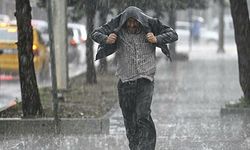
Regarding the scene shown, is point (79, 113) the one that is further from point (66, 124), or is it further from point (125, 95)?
point (125, 95)

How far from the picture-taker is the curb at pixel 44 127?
10.5m

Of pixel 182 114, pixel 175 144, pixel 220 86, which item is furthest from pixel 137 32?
pixel 220 86

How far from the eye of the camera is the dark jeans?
7895mm

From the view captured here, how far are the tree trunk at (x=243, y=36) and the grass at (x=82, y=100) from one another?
253 cm

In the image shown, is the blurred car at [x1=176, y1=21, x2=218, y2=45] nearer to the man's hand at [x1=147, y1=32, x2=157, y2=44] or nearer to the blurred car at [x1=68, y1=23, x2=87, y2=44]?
the blurred car at [x1=68, y1=23, x2=87, y2=44]

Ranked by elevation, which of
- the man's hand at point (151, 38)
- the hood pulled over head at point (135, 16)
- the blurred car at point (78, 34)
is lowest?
the blurred car at point (78, 34)

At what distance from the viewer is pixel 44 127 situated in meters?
10.5

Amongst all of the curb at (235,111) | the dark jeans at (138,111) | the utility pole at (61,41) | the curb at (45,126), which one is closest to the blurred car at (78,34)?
the utility pole at (61,41)

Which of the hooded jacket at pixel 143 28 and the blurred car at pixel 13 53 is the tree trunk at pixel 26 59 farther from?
the blurred car at pixel 13 53

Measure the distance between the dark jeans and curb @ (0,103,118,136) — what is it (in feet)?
8.21

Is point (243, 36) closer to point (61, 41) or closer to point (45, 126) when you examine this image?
point (45, 126)

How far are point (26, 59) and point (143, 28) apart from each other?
3.51m

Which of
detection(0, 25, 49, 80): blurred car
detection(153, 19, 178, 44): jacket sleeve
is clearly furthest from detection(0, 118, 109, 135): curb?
detection(0, 25, 49, 80): blurred car

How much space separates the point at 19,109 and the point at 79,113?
105 cm
